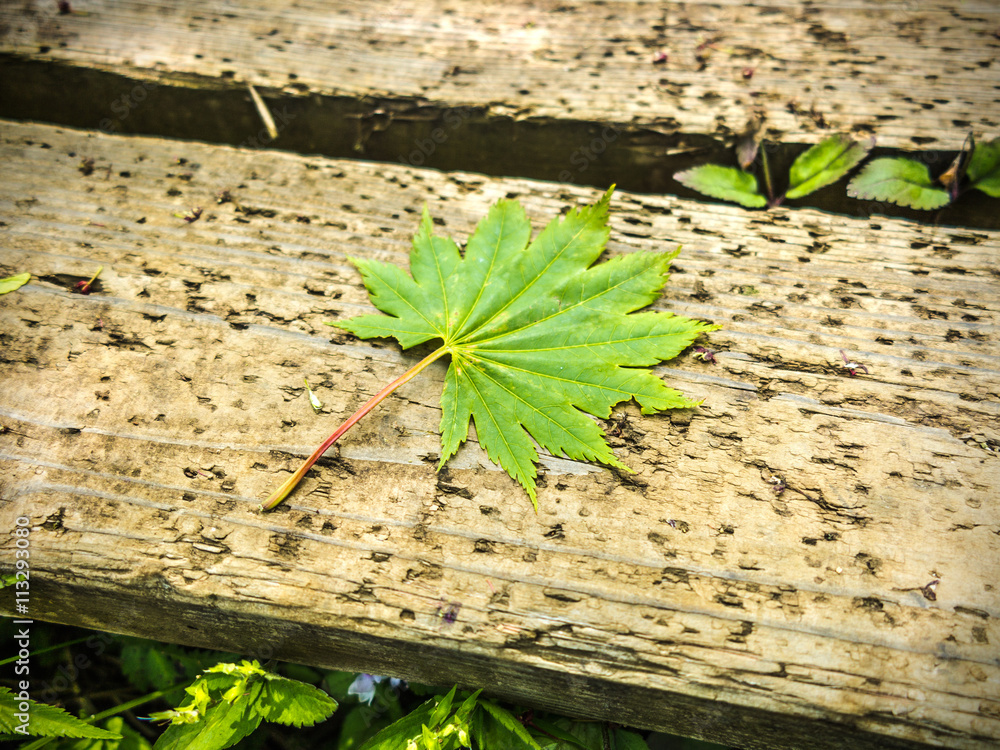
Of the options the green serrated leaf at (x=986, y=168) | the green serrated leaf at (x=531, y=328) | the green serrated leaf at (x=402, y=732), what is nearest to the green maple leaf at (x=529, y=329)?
the green serrated leaf at (x=531, y=328)

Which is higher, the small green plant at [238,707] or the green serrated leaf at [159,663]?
the small green plant at [238,707]

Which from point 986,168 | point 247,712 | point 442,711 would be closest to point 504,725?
point 442,711

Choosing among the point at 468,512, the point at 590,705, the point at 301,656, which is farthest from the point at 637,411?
the point at 301,656

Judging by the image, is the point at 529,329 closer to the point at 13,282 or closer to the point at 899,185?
the point at 899,185

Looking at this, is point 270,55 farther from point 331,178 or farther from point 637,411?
point 637,411

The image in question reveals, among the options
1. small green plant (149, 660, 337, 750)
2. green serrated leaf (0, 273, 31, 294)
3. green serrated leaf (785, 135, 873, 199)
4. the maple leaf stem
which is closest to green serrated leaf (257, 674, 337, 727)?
small green plant (149, 660, 337, 750)

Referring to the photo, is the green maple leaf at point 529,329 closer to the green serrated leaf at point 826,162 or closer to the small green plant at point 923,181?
the green serrated leaf at point 826,162
